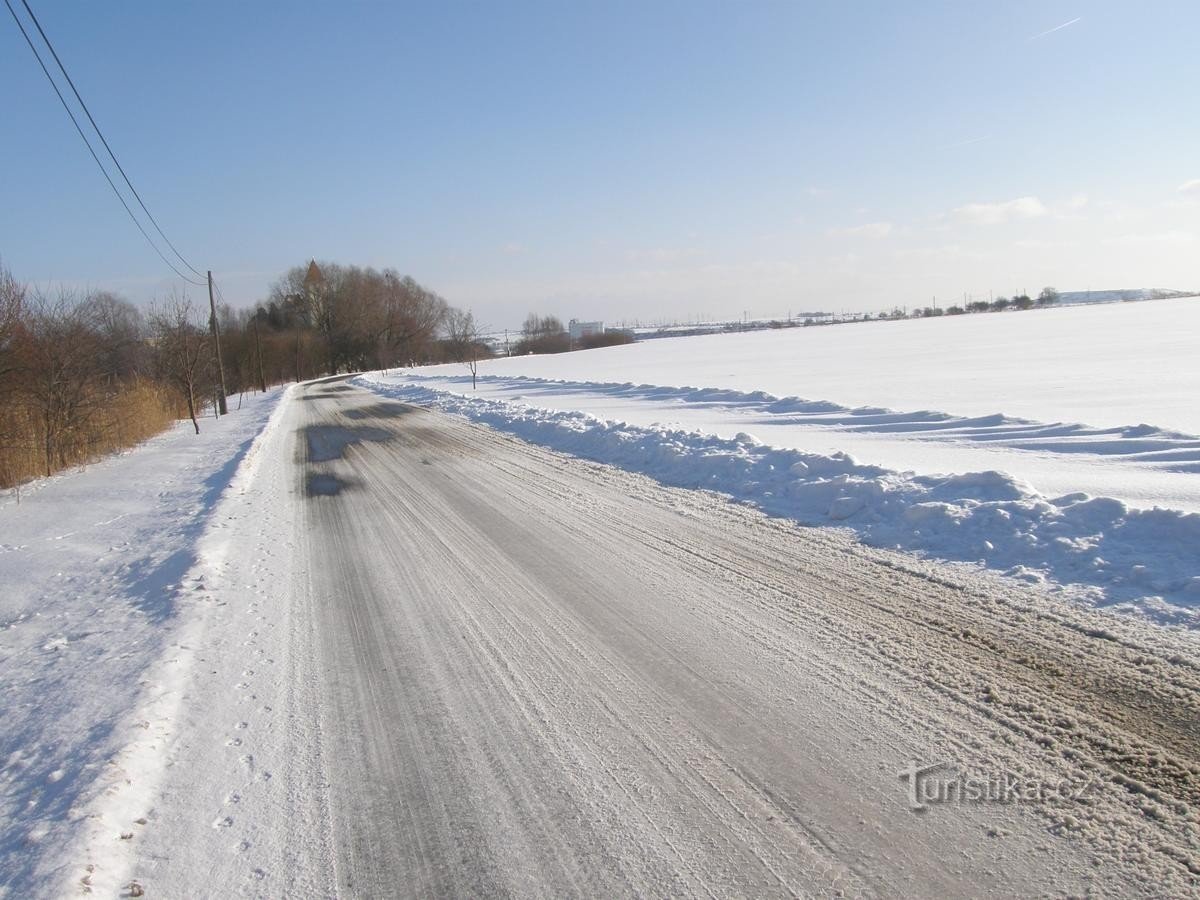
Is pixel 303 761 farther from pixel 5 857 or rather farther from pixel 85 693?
pixel 85 693

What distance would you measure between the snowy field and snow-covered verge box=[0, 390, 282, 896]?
6024mm

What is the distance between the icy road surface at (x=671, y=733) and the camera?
2746mm

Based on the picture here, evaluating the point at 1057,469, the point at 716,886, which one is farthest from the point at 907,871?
the point at 1057,469

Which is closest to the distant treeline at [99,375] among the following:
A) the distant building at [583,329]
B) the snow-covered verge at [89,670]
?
the snow-covered verge at [89,670]

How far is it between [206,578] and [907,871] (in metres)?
6.19

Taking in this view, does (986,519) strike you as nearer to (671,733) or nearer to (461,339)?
(671,733)

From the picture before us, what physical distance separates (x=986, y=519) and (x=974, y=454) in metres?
4.36

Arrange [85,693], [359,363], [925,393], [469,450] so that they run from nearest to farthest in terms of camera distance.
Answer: [85,693] → [469,450] → [925,393] → [359,363]

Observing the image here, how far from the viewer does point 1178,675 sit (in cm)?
400

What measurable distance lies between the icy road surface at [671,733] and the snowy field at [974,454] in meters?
0.84

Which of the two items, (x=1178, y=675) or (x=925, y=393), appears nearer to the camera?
(x=1178, y=675)

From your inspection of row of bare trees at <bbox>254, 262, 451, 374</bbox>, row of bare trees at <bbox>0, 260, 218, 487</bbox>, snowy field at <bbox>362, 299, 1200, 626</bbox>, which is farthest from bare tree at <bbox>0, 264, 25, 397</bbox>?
row of bare trees at <bbox>254, 262, 451, 374</bbox>

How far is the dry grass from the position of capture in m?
15.0

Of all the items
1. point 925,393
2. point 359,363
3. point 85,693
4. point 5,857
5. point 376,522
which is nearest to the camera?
point 5,857
